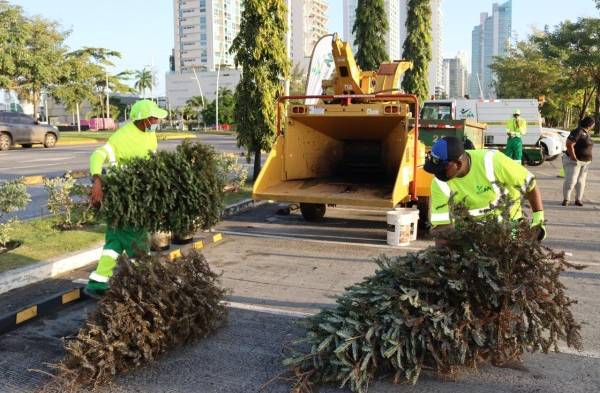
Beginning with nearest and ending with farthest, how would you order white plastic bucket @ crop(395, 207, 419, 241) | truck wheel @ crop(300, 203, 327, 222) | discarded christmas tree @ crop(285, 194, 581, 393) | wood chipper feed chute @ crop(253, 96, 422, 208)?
discarded christmas tree @ crop(285, 194, 581, 393)
white plastic bucket @ crop(395, 207, 419, 241)
wood chipper feed chute @ crop(253, 96, 422, 208)
truck wheel @ crop(300, 203, 327, 222)

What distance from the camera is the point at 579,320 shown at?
181 inches

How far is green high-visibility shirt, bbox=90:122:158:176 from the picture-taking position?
476 centimetres

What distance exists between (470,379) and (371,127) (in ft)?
18.0

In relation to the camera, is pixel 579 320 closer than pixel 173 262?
No

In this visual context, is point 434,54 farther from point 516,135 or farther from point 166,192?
point 166,192

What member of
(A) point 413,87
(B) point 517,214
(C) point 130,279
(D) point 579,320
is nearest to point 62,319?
(C) point 130,279

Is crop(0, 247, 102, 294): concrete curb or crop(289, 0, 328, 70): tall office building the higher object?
crop(289, 0, 328, 70): tall office building

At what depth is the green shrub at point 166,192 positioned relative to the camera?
4363 mm

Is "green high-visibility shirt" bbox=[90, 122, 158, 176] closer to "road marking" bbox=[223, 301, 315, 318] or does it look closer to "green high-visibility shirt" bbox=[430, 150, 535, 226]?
"road marking" bbox=[223, 301, 315, 318]

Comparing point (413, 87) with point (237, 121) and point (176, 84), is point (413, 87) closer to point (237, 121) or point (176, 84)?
point (237, 121)

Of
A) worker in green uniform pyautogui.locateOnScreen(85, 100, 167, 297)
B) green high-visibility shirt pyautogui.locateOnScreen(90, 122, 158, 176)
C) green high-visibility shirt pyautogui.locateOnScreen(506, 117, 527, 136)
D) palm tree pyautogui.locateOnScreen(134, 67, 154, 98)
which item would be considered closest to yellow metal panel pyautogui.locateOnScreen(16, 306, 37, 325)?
worker in green uniform pyautogui.locateOnScreen(85, 100, 167, 297)

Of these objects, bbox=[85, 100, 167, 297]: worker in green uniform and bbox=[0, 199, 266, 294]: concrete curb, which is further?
→ bbox=[0, 199, 266, 294]: concrete curb

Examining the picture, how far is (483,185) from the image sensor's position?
12.0 ft

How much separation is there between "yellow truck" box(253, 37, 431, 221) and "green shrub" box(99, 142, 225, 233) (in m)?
3.02
